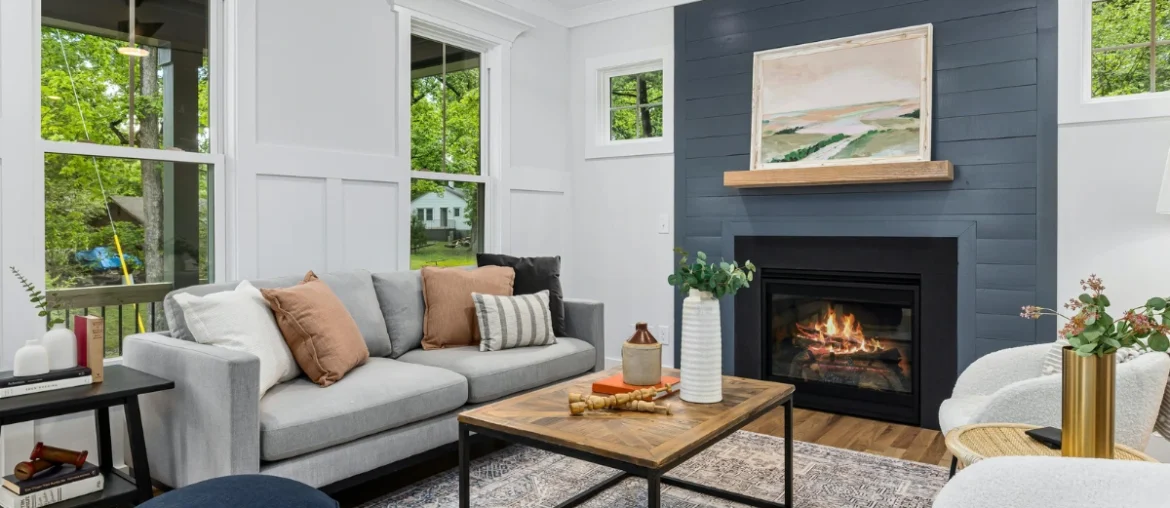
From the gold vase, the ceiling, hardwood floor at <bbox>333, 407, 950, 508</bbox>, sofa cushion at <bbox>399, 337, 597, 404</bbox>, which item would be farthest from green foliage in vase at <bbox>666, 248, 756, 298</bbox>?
the ceiling

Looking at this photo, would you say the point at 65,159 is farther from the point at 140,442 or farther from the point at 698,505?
the point at 698,505

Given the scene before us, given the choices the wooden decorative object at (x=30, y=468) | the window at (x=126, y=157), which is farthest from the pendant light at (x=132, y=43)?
the wooden decorative object at (x=30, y=468)

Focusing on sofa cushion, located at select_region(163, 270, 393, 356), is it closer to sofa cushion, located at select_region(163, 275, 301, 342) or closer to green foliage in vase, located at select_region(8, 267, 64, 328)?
sofa cushion, located at select_region(163, 275, 301, 342)

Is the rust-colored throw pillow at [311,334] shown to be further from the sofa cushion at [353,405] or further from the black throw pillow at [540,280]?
the black throw pillow at [540,280]

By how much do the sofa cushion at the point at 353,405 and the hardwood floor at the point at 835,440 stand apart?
0.97 ft

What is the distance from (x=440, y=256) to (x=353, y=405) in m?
1.89

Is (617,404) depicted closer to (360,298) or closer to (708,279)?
(708,279)

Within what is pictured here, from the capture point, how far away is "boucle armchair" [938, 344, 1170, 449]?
77.2 inches

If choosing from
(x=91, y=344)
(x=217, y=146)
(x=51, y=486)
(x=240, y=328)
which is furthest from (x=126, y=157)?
(x=51, y=486)

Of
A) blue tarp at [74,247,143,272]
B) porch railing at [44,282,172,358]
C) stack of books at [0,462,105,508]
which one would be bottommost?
stack of books at [0,462,105,508]

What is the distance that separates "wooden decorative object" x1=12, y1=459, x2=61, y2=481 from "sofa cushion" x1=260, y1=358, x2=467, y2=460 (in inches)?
25.9

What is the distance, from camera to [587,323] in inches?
148

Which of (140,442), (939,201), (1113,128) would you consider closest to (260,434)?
(140,442)

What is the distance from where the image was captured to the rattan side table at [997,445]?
1.77 m
